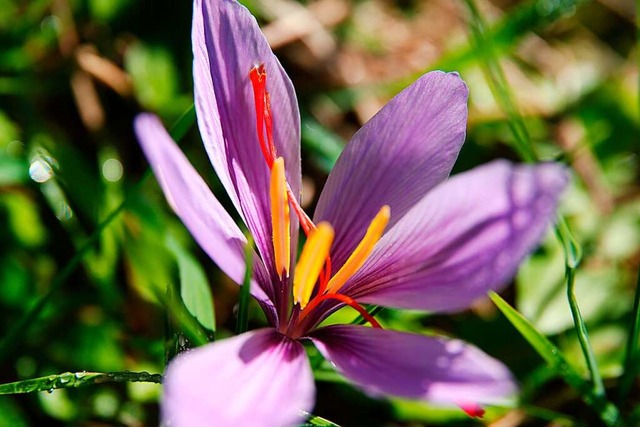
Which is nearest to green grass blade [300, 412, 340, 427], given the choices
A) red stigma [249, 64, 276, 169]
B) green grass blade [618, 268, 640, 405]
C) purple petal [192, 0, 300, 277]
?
purple petal [192, 0, 300, 277]

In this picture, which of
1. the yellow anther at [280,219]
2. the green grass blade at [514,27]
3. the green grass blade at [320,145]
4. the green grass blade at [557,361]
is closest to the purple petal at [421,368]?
the yellow anther at [280,219]

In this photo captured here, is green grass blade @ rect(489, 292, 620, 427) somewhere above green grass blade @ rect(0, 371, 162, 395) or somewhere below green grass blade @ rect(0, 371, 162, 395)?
below

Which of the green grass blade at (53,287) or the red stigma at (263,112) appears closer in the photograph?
the red stigma at (263,112)

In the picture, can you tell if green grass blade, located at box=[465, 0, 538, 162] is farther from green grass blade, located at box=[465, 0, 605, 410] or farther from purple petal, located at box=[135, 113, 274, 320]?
purple petal, located at box=[135, 113, 274, 320]

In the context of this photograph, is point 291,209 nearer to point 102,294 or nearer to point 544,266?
point 102,294

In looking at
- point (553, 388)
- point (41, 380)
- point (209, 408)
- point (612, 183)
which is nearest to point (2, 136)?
point (41, 380)

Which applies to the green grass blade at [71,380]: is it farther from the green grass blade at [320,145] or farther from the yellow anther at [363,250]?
the green grass blade at [320,145]
